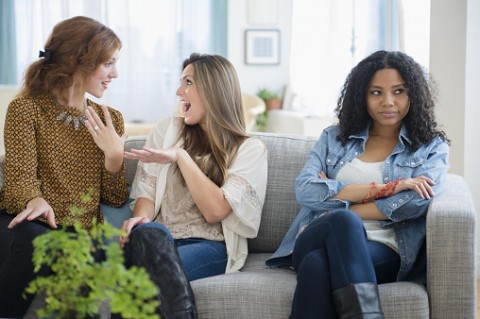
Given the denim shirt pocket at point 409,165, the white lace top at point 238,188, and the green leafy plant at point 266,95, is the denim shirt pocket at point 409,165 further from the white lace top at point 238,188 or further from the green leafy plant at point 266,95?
the green leafy plant at point 266,95

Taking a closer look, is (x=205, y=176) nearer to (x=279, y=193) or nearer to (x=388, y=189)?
(x=279, y=193)

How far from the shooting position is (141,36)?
7.48 m

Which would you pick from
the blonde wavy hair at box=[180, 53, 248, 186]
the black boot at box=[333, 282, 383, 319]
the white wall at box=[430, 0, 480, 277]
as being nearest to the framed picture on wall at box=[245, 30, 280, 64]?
the white wall at box=[430, 0, 480, 277]

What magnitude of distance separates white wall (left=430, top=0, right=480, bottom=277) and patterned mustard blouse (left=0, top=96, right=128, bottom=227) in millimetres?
1761

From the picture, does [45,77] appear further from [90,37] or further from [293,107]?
[293,107]

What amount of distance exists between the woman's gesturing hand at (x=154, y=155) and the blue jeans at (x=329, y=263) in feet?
1.80

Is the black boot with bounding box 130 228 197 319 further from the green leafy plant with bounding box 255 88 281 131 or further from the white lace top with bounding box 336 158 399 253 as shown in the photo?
the green leafy plant with bounding box 255 88 281 131

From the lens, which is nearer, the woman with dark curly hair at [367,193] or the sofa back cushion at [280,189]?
the woman with dark curly hair at [367,193]

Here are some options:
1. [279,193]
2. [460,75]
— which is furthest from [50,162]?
[460,75]

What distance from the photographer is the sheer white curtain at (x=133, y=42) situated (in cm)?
729

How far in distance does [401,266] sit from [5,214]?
51.5 inches

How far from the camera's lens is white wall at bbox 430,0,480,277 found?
370 cm

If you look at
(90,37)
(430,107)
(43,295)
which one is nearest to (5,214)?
(43,295)

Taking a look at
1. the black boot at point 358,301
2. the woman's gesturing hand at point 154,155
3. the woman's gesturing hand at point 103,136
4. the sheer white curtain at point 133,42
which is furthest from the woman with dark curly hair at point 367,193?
the sheer white curtain at point 133,42
